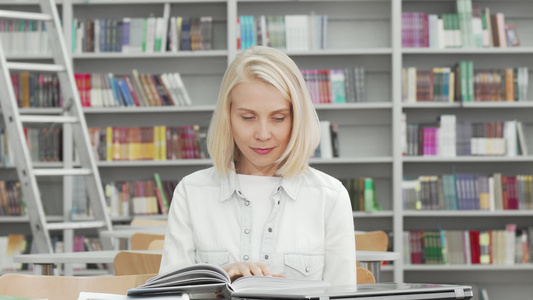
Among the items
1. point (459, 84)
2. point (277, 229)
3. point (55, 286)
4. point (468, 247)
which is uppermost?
point (459, 84)

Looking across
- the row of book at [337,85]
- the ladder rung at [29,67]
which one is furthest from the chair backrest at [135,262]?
the row of book at [337,85]

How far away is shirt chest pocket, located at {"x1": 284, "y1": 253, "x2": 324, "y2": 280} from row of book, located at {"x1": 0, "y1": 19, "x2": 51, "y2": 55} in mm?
4055

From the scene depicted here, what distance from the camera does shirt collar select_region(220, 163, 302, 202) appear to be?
1677 millimetres

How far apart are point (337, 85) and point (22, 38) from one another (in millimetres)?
2084

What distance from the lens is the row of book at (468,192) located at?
5.24m

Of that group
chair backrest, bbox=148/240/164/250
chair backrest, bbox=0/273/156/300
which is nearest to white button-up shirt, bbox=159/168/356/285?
chair backrest, bbox=0/273/156/300

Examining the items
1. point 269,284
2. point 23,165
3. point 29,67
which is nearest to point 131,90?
point 29,67

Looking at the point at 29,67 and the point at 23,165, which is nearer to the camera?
the point at 23,165

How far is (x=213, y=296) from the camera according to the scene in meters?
1.23

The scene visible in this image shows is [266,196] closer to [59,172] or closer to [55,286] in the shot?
[55,286]

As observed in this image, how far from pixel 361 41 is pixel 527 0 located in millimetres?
1148

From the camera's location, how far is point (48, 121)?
4.04 m

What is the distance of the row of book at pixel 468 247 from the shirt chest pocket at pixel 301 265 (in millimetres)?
3707

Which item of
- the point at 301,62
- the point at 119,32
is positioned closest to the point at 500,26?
the point at 301,62
